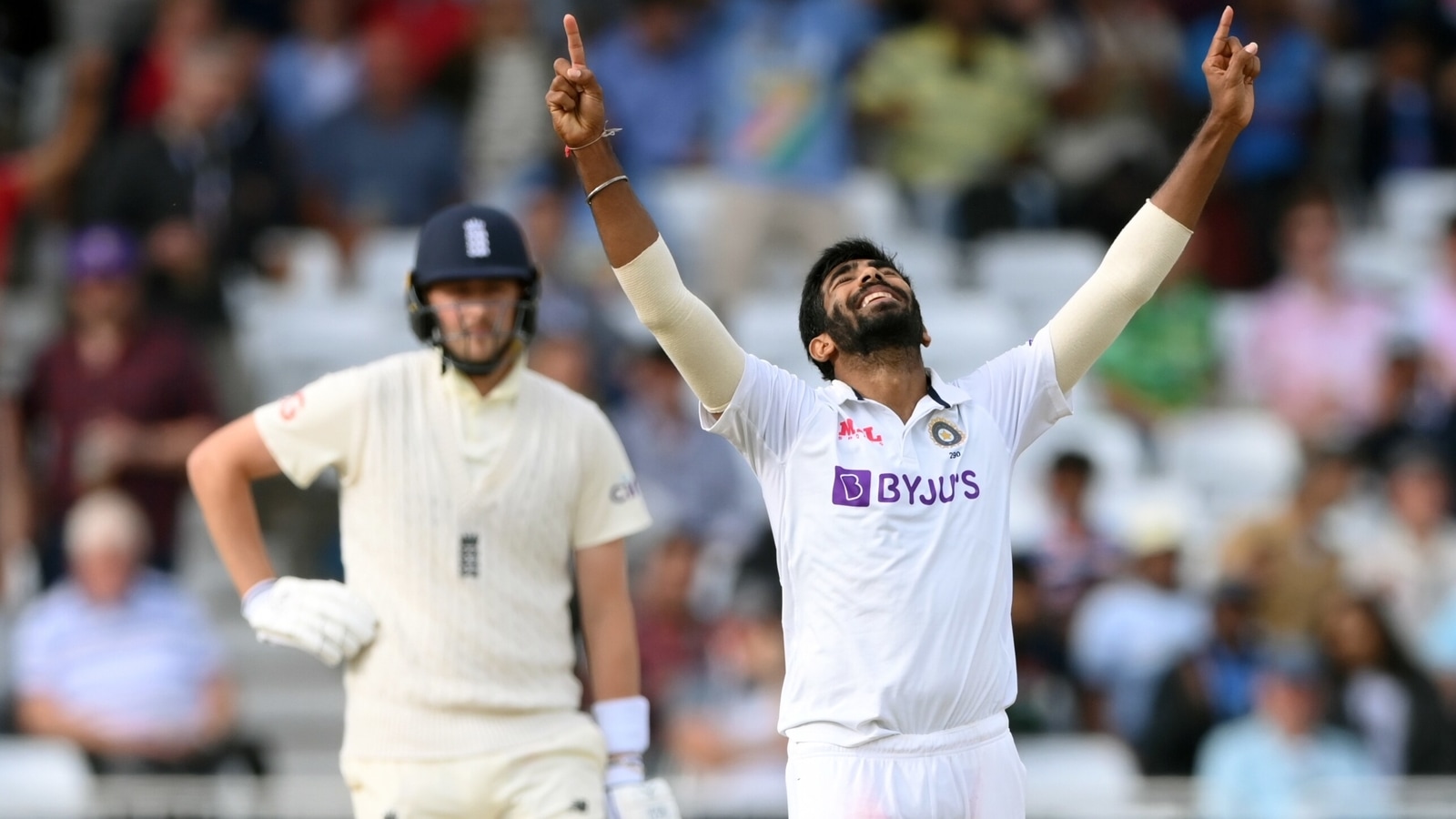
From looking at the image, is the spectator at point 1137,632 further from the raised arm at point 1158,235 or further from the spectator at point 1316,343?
the raised arm at point 1158,235

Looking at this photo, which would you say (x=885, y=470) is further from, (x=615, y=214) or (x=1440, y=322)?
(x=1440, y=322)

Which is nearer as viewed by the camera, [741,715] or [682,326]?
[682,326]

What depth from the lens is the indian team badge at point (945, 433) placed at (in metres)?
4.75

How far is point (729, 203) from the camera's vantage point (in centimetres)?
1131

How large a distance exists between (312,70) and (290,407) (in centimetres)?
713

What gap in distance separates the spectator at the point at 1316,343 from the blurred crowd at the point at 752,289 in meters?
0.02

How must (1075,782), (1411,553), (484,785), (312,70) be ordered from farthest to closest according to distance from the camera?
(312,70)
(1411,553)
(1075,782)
(484,785)

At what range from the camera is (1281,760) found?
8.70 m

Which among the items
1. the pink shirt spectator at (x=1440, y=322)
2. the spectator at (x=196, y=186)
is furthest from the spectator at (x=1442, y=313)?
the spectator at (x=196, y=186)

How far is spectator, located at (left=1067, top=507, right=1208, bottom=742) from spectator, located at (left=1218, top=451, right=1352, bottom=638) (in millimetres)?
284

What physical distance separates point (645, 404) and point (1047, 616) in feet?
7.11

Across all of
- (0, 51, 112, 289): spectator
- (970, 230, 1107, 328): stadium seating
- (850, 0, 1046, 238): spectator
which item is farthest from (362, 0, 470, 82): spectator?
(970, 230, 1107, 328): stadium seating

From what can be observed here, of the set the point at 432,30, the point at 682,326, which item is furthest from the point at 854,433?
the point at 432,30

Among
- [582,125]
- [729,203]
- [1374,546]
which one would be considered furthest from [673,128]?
[582,125]
